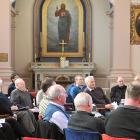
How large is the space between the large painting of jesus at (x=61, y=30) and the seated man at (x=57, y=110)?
1046 centimetres

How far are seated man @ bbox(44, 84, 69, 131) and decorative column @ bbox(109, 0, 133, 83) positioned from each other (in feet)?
30.6

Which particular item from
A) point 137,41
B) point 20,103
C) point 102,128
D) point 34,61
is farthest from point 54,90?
point 34,61

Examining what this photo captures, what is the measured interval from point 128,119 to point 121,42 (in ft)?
35.8

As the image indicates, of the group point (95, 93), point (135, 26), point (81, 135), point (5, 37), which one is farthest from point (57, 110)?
point (135, 26)

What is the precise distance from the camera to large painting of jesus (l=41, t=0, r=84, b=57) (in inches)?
629

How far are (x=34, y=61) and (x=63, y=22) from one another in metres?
1.95

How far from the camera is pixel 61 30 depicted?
16062 millimetres

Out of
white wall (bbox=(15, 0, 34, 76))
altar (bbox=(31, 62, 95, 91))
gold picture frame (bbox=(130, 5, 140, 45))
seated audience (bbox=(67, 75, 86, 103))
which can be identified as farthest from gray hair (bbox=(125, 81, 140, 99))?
white wall (bbox=(15, 0, 34, 76))

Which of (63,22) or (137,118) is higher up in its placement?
(63,22)

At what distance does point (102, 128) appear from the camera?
451 centimetres

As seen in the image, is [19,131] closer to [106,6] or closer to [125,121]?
[125,121]

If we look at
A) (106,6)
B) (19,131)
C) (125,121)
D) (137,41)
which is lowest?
(19,131)

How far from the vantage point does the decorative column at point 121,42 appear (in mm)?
14570

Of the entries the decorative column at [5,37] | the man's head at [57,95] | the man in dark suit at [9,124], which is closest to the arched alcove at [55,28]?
the decorative column at [5,37]
